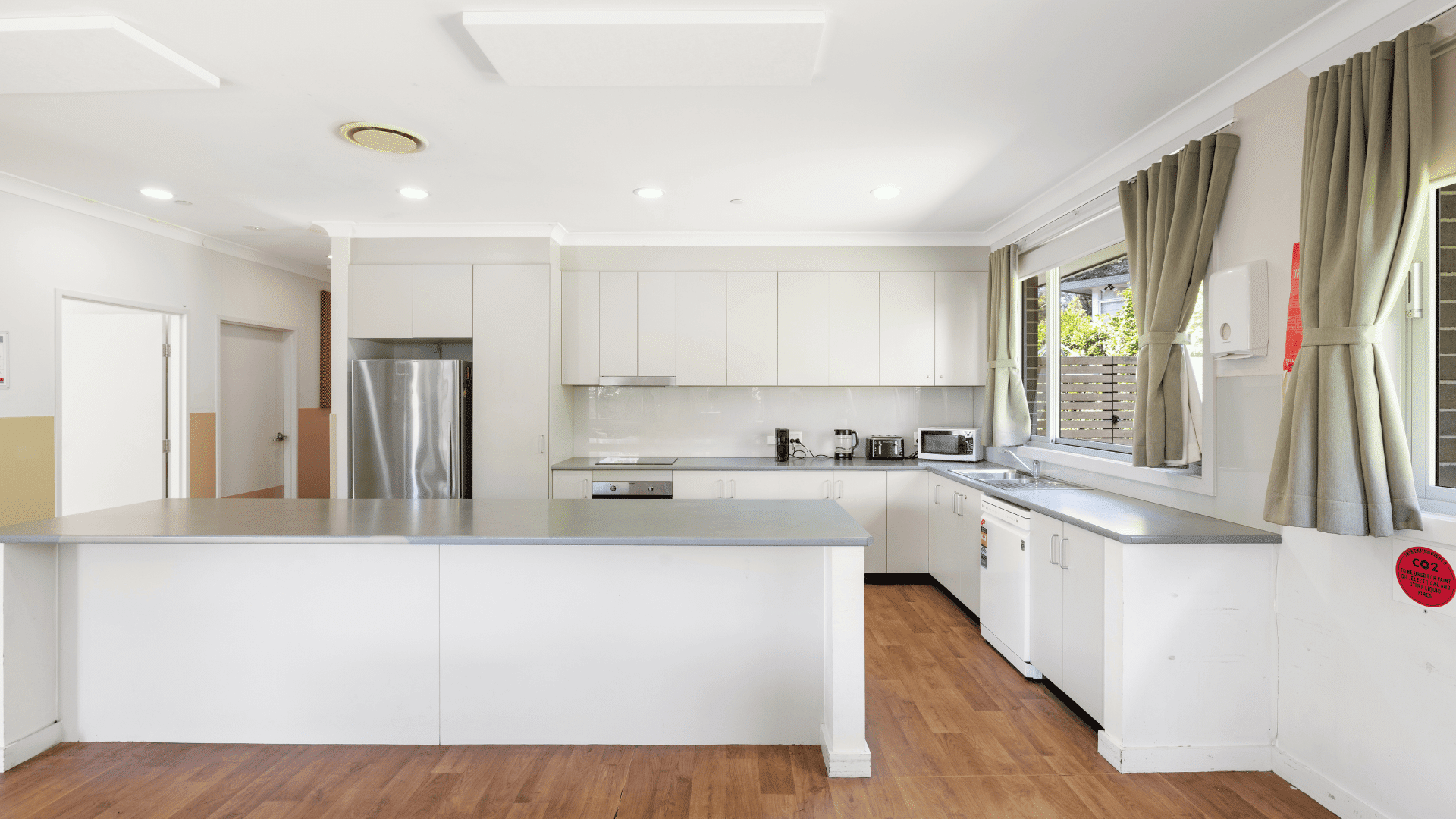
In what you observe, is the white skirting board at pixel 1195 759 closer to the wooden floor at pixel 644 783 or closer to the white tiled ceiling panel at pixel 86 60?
the wooden floor at pixel 644 783

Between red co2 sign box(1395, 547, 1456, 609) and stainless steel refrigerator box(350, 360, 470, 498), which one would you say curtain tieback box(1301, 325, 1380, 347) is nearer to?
red co2 sign box(1395, 547, 1456, 609)

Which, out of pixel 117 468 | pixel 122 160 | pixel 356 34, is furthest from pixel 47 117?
pixel 117 468

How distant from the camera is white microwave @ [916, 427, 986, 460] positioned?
4.75 metres

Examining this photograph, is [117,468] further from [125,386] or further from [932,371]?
[932,371]

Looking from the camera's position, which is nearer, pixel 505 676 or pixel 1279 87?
pixel 1279 87

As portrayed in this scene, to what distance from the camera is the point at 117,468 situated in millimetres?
4637

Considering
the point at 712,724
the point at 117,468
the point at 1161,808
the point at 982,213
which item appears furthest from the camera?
the point at 117,468

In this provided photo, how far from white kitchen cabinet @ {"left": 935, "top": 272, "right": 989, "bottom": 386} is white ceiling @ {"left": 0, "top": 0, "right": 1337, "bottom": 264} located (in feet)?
2.00

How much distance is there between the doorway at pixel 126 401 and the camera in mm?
4613

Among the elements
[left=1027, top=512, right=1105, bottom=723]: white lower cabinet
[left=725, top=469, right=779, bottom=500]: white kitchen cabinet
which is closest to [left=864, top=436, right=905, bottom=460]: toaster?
[left=725, top=469, right=779, bottom=500]: white kitchen cabinet

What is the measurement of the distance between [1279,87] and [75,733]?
4.83 metres

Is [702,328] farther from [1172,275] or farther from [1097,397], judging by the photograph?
[1172,275]

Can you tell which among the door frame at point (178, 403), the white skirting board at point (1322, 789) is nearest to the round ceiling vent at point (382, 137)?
the door frame at point (178, 403)

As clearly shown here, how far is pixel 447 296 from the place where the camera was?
4.56m
